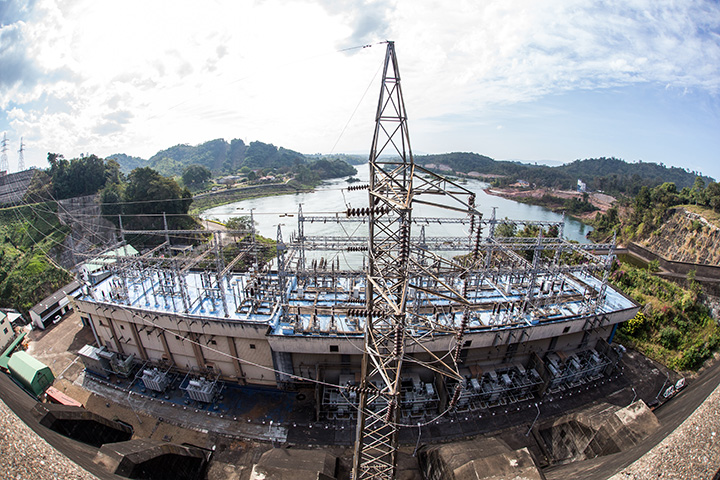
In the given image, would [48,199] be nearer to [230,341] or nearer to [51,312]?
[51,312]

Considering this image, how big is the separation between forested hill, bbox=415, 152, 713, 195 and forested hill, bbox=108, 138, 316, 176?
47972 millimetres

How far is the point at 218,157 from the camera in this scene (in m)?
113

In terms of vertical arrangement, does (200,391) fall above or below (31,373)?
below

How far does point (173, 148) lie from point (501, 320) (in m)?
140

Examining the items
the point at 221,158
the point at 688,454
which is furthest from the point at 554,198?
the point at 221,158

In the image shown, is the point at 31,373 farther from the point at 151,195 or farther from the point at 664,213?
the point at 664,213

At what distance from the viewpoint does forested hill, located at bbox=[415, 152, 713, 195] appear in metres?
70.9

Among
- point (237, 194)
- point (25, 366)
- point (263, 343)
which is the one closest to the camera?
point (263, 343)

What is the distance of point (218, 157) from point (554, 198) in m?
107

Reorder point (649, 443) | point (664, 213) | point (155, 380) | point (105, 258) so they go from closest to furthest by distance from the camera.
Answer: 1. point (649, 443)
2. point (155, 380)
3. point (105, 258)
4. point (664, 213)

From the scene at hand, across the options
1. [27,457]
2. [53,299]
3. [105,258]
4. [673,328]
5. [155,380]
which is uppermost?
[27,457]

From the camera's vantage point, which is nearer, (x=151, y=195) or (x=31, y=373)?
(x=31, y=373)

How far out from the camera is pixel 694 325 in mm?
16250

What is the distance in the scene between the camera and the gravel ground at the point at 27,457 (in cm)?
307
